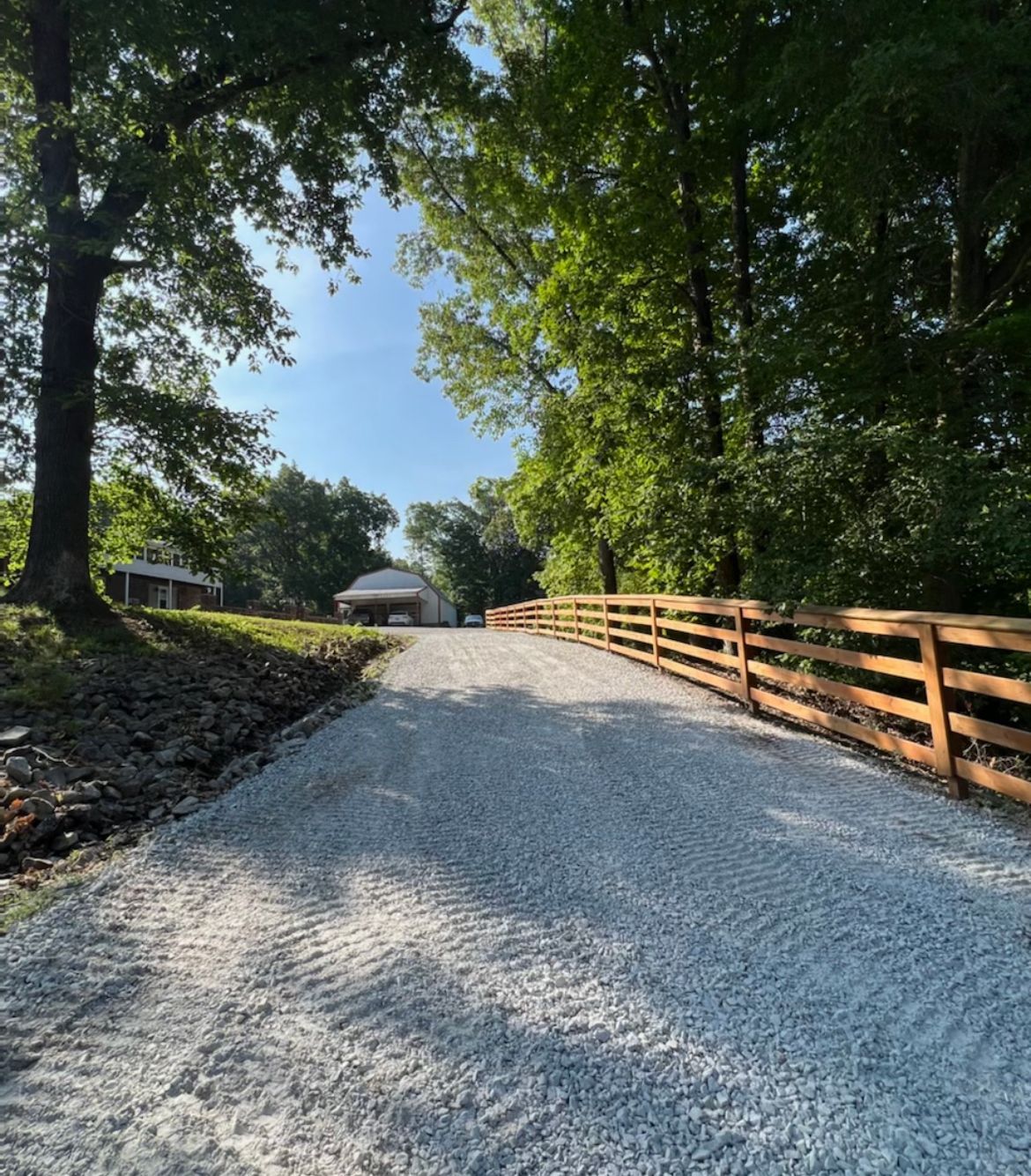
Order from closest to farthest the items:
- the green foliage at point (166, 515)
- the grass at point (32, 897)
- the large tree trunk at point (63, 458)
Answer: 1. the grass at point (32, 897)
2. the large tree trunk at point (63, 458)
3. the green foliage at point (166, 515)

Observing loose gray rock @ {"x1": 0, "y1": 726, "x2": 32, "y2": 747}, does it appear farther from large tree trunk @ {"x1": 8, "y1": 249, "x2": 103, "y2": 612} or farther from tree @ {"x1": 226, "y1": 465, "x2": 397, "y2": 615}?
tree @ {"x1": 226, "y1": 465, "x2": 397, "y2": 615}

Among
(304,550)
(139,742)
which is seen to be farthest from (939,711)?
(304,550)

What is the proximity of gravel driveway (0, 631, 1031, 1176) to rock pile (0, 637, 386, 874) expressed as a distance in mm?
459

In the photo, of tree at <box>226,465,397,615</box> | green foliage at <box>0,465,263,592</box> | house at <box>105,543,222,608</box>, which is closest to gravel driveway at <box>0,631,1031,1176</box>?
green foliage at <box>0,465,263,592</box>

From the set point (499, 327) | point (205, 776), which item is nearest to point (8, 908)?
point (205, 776)

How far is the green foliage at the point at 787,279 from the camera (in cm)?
466

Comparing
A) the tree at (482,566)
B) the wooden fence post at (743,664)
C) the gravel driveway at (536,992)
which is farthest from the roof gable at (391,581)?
the gravel driveway at (536,992)

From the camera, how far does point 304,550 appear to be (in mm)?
46500

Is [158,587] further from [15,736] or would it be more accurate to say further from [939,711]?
[939,711]

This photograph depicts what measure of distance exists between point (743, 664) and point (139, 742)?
4766 mm

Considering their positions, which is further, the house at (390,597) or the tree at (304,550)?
the tree at (304,550)

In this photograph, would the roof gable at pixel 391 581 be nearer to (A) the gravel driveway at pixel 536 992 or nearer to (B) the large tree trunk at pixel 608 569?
(B) the large tree trunk at pixel 608 569

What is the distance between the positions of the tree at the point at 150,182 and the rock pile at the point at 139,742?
7.60 ft

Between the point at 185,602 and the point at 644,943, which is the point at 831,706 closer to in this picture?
the point at 644,943
